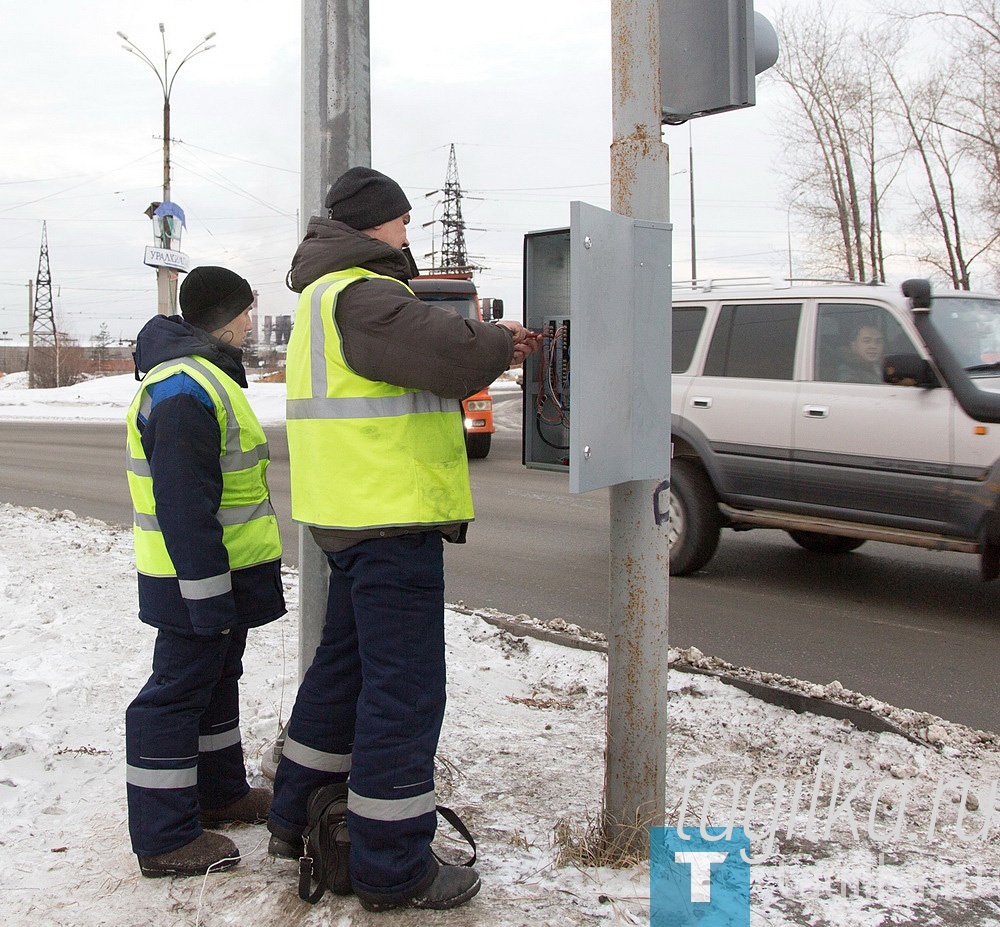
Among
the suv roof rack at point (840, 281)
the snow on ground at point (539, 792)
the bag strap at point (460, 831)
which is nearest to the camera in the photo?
the snow on ground at point (539, 792)

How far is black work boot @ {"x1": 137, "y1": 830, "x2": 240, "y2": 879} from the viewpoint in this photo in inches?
111

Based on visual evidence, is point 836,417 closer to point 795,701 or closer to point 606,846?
point 795,701

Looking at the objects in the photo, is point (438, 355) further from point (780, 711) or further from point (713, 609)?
point (713, 609)

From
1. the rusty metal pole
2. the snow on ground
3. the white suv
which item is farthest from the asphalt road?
the rusty metal pole

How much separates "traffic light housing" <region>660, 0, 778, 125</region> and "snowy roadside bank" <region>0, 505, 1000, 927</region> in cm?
219

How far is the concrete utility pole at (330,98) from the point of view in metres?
3.34

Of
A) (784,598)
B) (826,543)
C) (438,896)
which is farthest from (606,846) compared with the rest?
(826,543)

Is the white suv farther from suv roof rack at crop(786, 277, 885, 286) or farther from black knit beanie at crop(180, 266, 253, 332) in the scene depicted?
black knit beanie at crop(180, 266, 253, 332)

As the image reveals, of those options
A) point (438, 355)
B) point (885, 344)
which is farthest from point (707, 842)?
point (885, 344)

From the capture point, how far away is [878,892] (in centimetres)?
277

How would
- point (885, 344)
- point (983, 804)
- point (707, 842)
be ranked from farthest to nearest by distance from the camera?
point (885, 344)
point (983, 804)
point (707, 842)

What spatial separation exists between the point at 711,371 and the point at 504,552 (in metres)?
2.29
